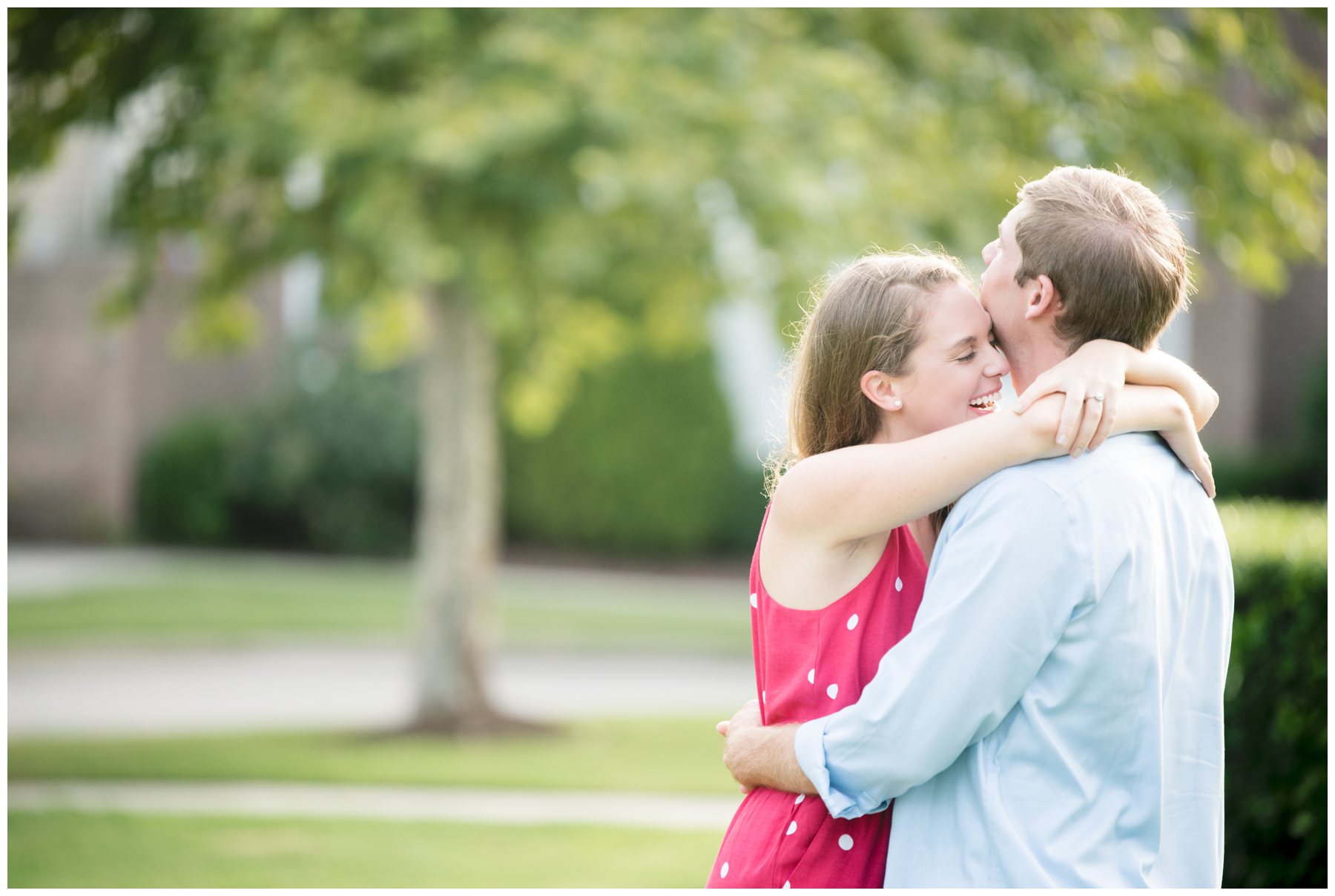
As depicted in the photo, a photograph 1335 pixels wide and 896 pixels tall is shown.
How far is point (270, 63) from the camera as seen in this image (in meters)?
7.11

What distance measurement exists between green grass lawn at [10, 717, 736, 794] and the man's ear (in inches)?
237

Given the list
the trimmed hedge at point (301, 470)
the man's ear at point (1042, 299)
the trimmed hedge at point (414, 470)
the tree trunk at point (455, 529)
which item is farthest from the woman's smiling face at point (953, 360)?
the trimmed hedge at point (301, 470)

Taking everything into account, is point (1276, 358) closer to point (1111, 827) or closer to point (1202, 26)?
point (1202, 26)

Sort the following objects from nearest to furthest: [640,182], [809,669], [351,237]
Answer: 1. [809,669]
2. [640,182]
3. [351,237]

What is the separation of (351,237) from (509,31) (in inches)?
61.7

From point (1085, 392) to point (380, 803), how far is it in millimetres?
6028

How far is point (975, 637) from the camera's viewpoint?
1.81 meters

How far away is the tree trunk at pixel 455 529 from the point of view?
9.25m

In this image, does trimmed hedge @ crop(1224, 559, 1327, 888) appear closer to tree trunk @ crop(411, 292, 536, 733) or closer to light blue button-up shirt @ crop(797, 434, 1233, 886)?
light blue button-up shirt @ crop(797, 434, 1233, 886)

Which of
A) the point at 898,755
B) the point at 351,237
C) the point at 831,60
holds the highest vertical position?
the point at 831,60

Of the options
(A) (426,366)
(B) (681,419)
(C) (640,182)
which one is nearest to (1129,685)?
(C) (640,182)

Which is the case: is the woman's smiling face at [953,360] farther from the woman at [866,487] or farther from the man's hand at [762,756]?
the man's hand at [762,756]

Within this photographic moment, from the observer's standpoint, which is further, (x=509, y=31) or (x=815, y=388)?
(x=509, y=31)

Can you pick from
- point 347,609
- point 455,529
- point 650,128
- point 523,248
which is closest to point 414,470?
point 347,609
